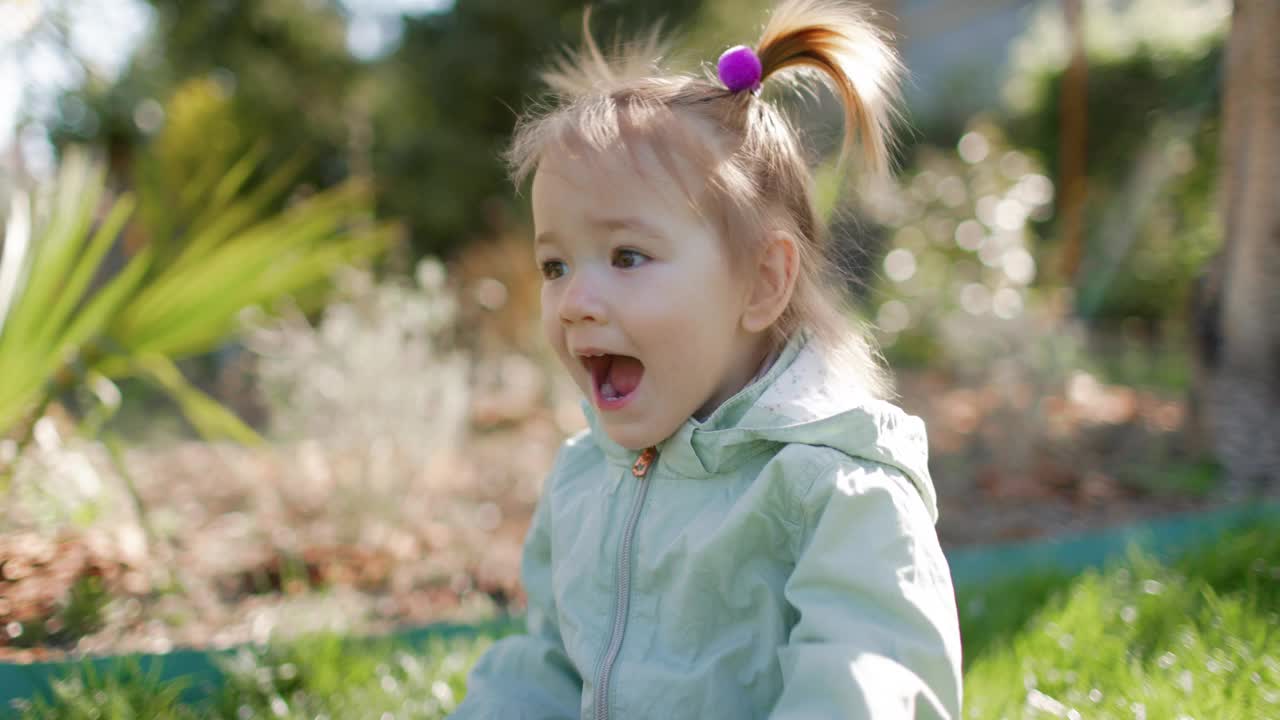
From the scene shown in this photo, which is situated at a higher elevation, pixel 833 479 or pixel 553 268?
pixel 553 268

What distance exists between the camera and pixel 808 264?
1.58 m

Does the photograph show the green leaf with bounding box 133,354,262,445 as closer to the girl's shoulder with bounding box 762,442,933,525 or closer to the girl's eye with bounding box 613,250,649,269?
the girl's eye with bounding box 613,250,649,269

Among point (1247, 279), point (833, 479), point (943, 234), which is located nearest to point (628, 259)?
point (833, 479)

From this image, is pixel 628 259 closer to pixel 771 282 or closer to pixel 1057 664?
pixel 771 282

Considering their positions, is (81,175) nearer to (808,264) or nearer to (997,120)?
(808,264)

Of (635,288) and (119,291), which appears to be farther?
(119,291)

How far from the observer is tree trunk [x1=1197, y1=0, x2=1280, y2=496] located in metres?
3.68

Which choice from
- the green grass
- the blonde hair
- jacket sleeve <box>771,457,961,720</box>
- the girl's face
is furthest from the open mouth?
the green grass

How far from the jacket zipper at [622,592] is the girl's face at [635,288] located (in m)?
0.05

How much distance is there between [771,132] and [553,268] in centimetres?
40

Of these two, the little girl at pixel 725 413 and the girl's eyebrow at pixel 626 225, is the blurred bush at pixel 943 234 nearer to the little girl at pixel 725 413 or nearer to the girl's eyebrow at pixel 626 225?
the little girl at pixel 725 413

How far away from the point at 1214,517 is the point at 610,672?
2.54m

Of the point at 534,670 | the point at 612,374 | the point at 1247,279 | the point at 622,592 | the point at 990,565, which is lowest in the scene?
the point at 990,565

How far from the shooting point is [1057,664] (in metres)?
2.01
